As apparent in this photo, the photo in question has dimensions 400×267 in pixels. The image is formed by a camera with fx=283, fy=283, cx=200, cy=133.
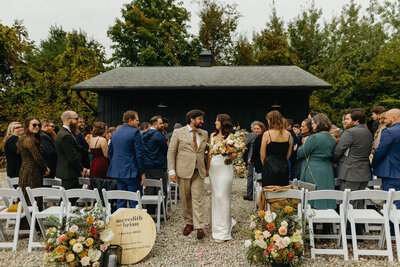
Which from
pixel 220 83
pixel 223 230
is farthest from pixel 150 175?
pixel 220 83

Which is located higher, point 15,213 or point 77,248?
point 15,213

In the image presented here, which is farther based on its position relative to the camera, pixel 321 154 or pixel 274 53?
pixel 274 53

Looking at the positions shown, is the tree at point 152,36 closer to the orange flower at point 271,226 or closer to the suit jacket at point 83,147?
the suit jacket at point 83,147

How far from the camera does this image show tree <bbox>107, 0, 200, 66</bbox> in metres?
26.6

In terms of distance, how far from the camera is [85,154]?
651 centimetres

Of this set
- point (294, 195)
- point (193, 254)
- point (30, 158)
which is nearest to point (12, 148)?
point (30, 158)

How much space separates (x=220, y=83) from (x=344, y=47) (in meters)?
20.1

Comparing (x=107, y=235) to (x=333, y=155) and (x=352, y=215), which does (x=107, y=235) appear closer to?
(x=352, y=215)

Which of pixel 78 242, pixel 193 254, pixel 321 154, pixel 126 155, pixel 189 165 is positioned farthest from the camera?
pixel 126 155

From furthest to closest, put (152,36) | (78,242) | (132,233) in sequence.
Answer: (152,36) < (132,233) < (78,242)

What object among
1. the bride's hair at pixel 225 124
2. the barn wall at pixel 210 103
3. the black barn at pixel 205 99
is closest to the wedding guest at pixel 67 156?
the bride's hair at pixel 225 124

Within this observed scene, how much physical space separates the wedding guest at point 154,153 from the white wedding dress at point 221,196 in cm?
146

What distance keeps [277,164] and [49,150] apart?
4507mm

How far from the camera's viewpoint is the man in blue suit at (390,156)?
482 centimetres
